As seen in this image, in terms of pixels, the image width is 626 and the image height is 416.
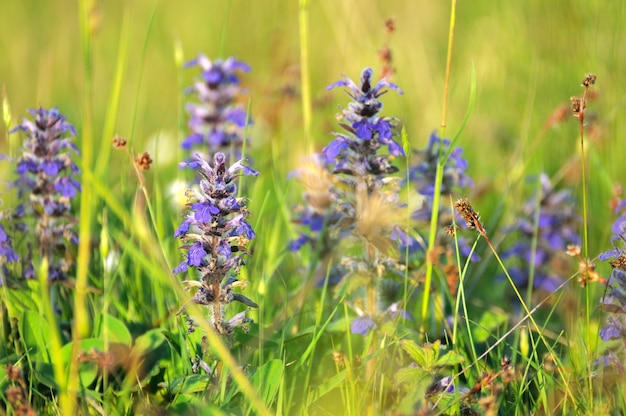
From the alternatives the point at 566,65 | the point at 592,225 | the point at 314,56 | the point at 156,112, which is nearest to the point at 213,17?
the point at 314,56

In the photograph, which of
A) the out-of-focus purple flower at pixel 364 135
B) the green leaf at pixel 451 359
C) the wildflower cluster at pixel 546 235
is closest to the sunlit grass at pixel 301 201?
the green leaf at pixel 451 359

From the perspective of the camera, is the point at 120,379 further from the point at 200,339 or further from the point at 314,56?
the point at 314,56

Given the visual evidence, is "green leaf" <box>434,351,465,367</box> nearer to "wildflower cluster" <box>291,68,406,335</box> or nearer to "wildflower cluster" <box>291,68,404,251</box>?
Answer: "wildflower cluster" <box>291,68,406,335</box>

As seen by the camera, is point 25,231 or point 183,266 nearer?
point 183,266

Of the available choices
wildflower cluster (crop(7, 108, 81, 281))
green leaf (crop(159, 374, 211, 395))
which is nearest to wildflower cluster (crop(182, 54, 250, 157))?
wildflower cluster (crop(7, 108, 81, 281))

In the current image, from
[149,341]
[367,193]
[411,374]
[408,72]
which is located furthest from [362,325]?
[408,72]
